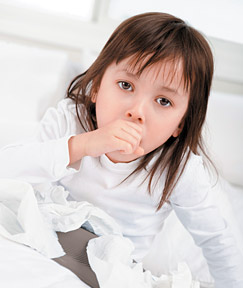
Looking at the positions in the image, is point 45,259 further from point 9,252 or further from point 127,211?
point 127,211

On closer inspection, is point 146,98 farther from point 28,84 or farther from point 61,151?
point 28,84

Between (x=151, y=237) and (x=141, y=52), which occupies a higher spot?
(x=141, y=52)

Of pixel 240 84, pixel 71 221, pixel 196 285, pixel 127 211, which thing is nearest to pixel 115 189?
pixel 127 211

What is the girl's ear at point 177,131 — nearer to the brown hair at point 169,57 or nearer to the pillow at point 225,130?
the brown hair at point 169,57

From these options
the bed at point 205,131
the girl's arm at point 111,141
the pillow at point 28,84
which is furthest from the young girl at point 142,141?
the pillow at point 28,84

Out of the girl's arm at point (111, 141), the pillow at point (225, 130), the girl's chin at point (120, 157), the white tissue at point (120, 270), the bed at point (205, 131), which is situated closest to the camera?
the white tissue at point (120, 270)

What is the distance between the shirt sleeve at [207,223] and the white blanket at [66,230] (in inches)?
8.8

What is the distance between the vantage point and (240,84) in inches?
63.9

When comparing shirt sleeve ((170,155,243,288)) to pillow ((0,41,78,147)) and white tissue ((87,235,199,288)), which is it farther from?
pillow ((0,41,78,147))

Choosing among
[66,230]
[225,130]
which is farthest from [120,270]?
[225,130]

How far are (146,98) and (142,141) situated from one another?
96 mm

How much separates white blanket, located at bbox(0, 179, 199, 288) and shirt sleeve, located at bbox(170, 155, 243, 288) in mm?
223

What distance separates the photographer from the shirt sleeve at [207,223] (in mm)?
832

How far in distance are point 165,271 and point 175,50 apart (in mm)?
615
